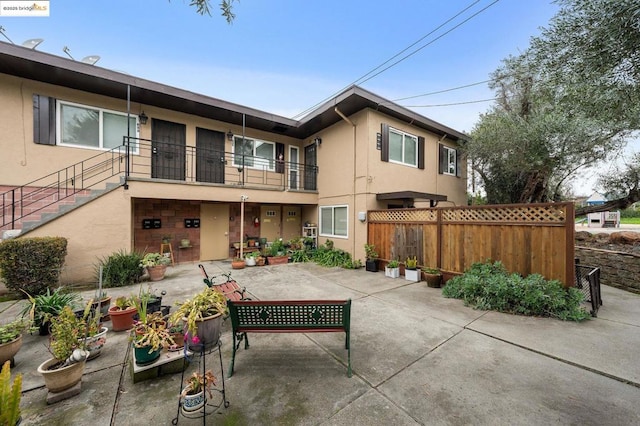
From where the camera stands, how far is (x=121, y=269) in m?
6.06

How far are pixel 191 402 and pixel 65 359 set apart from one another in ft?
5.07

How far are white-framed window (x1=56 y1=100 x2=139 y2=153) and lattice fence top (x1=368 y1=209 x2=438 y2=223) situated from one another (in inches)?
335

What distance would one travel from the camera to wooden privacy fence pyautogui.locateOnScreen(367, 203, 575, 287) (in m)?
4.91

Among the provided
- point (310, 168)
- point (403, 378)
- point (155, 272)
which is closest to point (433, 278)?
point (403, 378)

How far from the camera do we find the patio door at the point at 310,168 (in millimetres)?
10930

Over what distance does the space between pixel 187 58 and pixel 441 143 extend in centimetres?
1171

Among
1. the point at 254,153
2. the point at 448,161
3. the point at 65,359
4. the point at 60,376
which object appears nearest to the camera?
the point at 60,376

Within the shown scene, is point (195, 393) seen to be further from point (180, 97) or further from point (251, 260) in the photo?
point (180, 97)

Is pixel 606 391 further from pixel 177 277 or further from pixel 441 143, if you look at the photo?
pixel 441 143

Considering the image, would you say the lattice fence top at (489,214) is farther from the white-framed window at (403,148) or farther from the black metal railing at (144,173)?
the black metal railing at (144,173)

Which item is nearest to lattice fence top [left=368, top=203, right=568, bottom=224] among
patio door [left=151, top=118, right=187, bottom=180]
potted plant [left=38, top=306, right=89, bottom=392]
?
potted plant [left=38, top=306, right=89, bottom=392]

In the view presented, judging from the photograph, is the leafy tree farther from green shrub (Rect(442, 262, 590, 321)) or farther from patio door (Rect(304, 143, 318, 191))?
patio door (Rect(304, 143, 318, 191))

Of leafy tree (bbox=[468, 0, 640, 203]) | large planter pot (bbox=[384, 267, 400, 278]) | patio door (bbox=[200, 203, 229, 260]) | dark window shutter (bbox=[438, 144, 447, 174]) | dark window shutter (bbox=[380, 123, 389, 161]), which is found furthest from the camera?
dark window shutter (bbox=[438, 144, 447, 174])

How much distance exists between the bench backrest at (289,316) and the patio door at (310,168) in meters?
8.30
